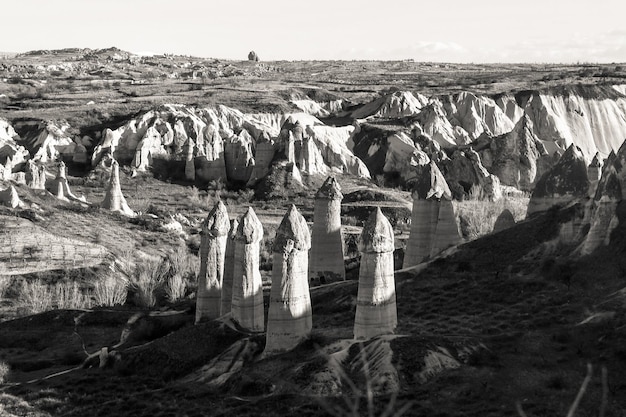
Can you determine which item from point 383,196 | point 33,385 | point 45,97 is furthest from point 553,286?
point 45,97

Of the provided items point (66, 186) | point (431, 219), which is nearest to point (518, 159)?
point (66, 186)

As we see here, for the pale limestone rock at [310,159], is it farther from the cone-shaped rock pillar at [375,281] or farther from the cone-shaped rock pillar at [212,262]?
the cone-shaped rock pillar at [375,281]

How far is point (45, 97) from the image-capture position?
280 feet

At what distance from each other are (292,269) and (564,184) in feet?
41.9

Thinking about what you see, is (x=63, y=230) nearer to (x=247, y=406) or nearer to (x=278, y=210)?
(x=278, y=210)

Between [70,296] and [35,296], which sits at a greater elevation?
[35,296]

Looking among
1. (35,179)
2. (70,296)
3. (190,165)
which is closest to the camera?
(70,296)

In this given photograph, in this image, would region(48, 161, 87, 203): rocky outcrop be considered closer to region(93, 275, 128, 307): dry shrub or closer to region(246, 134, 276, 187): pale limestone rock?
region(93, 275, 128, 307): dry shrub

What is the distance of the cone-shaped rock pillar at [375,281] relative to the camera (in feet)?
59.9

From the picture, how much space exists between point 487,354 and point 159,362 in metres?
8.45

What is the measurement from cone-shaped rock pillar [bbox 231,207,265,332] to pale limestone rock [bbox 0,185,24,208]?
2299 centimetres

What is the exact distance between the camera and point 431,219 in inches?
1061

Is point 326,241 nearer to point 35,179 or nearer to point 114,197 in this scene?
point 114,197

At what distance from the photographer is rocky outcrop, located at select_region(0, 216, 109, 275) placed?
3445 centimetres
